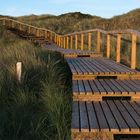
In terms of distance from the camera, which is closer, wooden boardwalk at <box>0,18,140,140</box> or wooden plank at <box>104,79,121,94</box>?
wooden boardwalk at <box>0,18,140,140</box>

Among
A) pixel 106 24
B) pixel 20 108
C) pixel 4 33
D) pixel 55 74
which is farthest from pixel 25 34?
pixel 20 108

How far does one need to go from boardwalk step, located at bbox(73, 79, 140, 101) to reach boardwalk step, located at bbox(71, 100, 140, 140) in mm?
145

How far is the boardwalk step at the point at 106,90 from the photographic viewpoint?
256 inches

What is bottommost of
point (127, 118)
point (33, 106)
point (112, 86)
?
point (33, 106)

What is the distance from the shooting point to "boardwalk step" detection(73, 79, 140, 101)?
21.4ft

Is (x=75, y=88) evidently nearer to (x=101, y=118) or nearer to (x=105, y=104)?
(x=105, y=104)

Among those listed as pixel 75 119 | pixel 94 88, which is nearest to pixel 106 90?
pixel 94 88

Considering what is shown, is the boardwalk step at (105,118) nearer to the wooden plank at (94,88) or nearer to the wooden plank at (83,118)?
the wooden plank at (83,118)

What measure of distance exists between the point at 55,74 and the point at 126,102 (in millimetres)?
2864

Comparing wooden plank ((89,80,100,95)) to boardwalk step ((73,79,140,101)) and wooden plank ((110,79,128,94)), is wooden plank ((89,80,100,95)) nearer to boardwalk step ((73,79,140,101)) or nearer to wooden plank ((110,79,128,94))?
boardwalk step ((73,79,140,101))

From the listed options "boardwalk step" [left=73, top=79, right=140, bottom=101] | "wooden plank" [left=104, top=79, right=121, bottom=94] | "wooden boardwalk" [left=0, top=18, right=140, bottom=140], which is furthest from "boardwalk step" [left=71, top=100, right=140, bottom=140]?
"wooden plank" [left=104, top=79, right=121, bottom=94]

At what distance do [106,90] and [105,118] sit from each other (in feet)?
4.49

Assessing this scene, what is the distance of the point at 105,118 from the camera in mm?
5422

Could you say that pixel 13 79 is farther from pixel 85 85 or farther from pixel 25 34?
pixel 25 34
